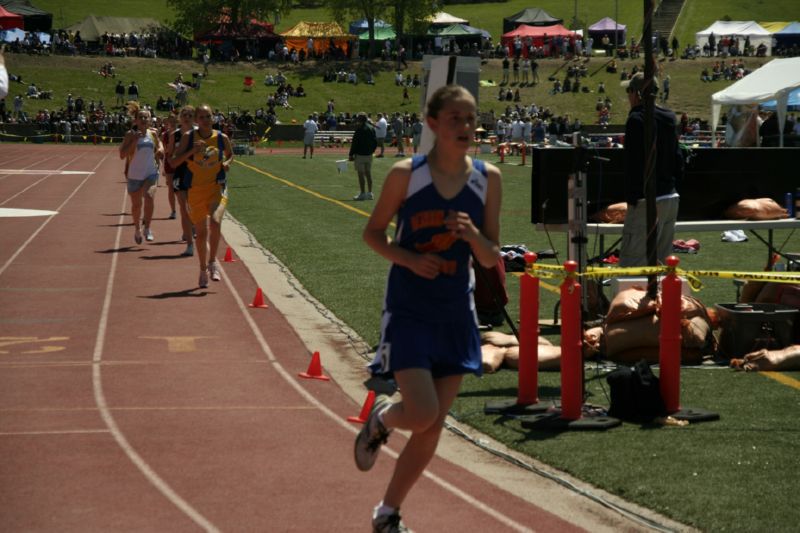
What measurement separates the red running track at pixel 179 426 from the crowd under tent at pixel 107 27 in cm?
8517

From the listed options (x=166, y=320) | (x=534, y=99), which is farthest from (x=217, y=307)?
(x=534, y=99)

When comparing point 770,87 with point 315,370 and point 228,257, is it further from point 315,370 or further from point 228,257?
point 315,370

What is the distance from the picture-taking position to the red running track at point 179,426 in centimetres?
676

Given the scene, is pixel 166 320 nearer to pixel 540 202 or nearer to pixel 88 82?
pixel 540 202

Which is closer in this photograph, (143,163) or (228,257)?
(228,257)

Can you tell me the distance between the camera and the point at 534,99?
84188 millimetres

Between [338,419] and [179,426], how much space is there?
1090 mm

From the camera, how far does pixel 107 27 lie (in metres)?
102

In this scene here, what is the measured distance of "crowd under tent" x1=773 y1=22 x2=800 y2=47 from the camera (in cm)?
9156

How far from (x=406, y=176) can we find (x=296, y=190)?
96.2 ft

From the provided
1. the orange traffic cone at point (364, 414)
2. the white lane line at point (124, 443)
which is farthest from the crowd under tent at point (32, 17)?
the orange traffic cone at point (364, 414)

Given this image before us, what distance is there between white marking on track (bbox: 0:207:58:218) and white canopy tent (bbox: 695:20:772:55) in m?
73.4

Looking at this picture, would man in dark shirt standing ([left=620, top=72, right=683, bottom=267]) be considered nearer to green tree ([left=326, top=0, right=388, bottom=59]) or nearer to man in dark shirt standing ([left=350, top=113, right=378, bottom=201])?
man in dark shirt standing ([left=350, top=113, right=378, bottom=201])

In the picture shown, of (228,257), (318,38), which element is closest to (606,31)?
(318,38)
